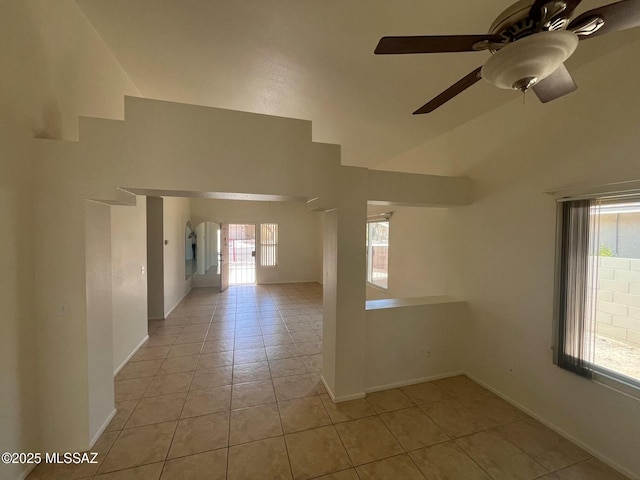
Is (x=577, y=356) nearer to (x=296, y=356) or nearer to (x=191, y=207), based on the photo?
(x=296, y=356)

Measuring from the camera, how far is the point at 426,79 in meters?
Answer: 2.24

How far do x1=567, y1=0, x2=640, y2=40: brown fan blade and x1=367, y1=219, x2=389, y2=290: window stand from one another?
3672mm

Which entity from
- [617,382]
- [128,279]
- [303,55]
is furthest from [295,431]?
[303,55]

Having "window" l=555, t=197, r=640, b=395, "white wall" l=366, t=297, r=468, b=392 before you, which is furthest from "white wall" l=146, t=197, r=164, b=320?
"window" l=555, t=197, r=640, b=395

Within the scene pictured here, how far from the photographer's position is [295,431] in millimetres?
2033

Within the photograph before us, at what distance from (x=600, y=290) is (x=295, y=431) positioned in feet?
8.78

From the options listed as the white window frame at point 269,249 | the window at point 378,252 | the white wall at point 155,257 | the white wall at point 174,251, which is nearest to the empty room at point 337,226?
the white wall at point 155,257

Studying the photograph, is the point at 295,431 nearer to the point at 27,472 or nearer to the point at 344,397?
the point at 344,397

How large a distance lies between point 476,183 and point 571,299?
1.45m

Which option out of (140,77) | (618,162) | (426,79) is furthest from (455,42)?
(140,77)

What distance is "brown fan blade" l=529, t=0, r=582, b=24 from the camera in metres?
0.90

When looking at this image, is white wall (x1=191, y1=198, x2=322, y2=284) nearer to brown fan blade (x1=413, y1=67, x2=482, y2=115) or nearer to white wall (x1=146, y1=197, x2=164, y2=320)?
white wall (x1=146, y1=197, x2=164, y2=320)

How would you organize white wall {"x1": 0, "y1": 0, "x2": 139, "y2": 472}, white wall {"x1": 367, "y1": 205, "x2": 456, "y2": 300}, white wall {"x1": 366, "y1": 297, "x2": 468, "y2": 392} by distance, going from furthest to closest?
white wall {"x1": 367, "y1": 205, "x2": 456, "y2": 300} → white wall {"x1": 366, "y1": 297, "x2": 468, "y2": 392} → white wall {"x1": 0, "y1": 0, "x2": 139, "y2": 472}

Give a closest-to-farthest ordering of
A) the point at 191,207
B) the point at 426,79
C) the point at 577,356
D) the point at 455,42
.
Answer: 1. the point at 455,42
2. the point at 577,356
3. the point at 426,79
4. the point at 191,207
